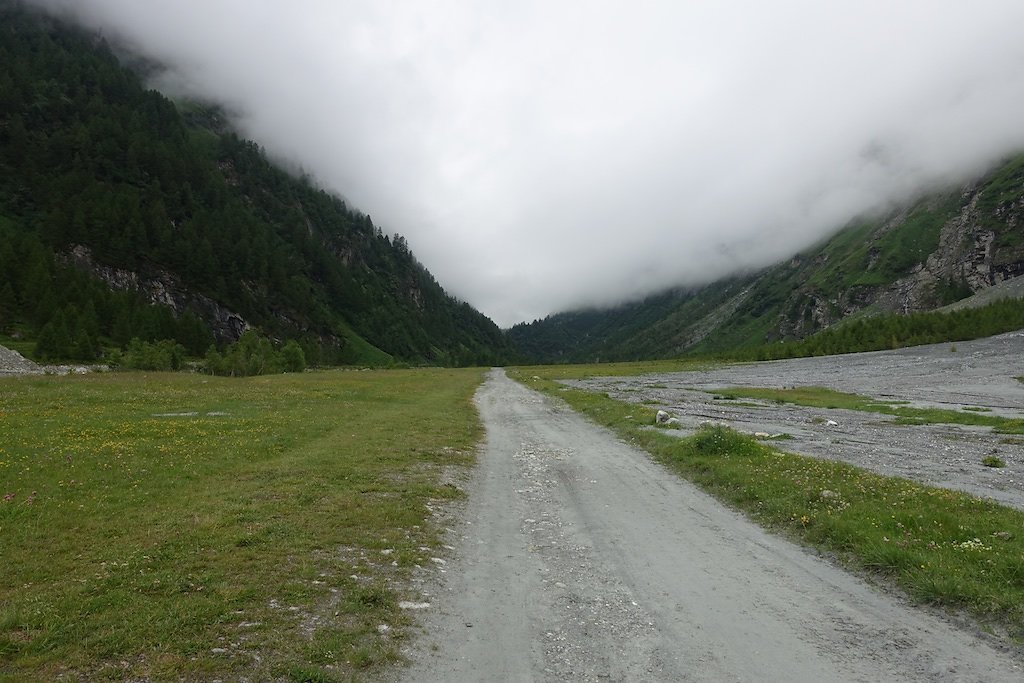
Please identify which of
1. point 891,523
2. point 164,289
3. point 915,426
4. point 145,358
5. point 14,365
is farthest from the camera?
point 164,289

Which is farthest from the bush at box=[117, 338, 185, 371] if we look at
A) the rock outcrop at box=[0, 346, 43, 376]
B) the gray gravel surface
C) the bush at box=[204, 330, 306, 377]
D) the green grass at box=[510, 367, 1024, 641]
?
the green grass at box=[510, 367, 1024, 641]

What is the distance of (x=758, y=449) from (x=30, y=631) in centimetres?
2325

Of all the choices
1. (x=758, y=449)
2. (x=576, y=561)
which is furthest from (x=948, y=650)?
(x=758, y=449)

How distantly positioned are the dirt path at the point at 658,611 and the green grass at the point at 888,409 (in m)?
31.0

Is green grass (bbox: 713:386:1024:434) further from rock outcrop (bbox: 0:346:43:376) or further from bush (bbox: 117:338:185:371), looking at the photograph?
bush (bbox: 117:338:185:371)

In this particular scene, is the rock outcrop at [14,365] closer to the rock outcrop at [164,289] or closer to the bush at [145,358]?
the bush at [145,358]

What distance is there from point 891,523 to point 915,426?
2890 cm

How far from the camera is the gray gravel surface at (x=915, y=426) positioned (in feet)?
66.5

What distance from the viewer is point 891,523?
12.6m

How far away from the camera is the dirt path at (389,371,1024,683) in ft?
24.1

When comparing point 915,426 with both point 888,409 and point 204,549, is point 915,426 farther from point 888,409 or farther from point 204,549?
point 204,549

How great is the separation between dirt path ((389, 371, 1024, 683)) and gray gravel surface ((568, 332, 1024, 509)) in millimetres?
9914

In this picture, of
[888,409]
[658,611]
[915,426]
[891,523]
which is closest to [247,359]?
[888,409]

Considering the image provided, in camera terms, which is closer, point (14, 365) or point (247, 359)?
point (14, 365)
